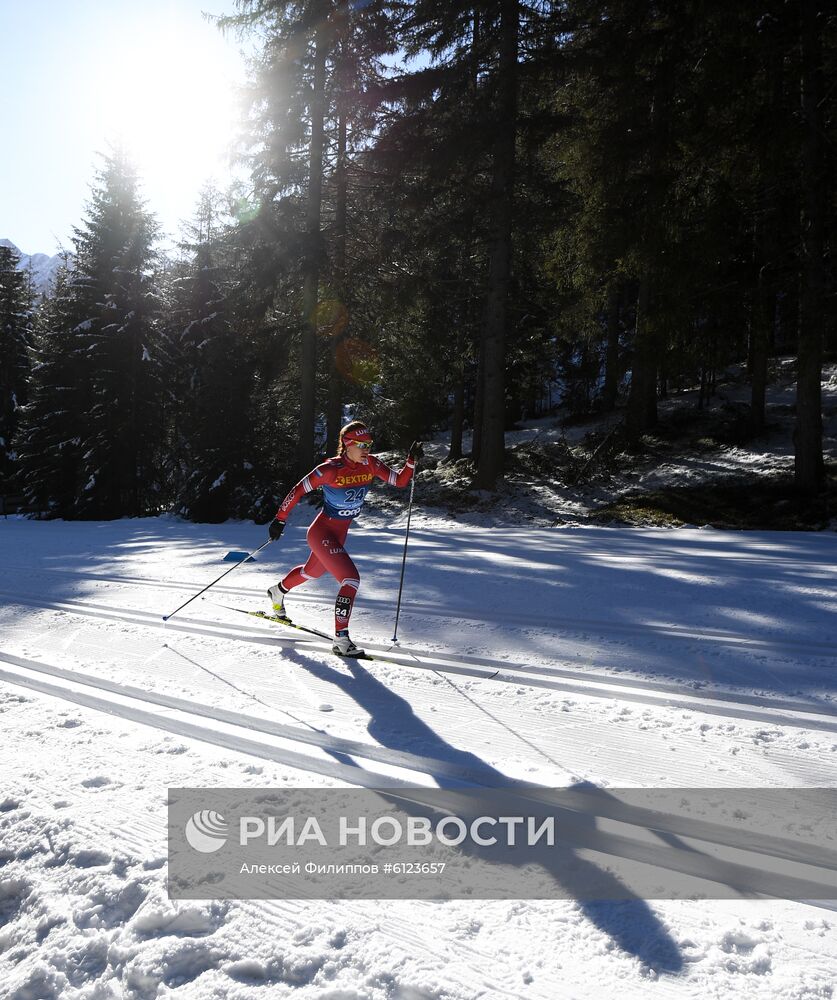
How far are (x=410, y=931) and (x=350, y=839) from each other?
549 mm

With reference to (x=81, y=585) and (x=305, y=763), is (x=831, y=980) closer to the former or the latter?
(x=305, y=763)

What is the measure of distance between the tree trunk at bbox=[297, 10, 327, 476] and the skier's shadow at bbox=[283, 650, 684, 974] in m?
12.3

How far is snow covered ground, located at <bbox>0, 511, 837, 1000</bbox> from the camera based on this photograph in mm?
1877

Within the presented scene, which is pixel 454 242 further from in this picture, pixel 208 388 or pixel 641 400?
pixel 208 388

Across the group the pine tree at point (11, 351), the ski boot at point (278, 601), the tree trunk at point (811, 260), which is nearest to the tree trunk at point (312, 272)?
the ski boot at point (278, 601)

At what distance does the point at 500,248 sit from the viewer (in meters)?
14.6

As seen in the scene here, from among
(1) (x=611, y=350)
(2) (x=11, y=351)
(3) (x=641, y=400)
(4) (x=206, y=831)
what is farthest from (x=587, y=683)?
(2) (x=11, y=351)

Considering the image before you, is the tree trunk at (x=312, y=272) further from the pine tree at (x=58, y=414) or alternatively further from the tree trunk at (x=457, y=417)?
the pine tree at (x=58, y=414)

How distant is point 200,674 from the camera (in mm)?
4465

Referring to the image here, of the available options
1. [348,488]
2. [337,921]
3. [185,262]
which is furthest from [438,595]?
[185,262]

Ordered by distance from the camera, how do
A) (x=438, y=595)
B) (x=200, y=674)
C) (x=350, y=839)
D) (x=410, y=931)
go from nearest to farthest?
(x=410, y=931)
(x=350, y=839)
(x=200, y=674)
(x=438, y=595)

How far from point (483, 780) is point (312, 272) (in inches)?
619

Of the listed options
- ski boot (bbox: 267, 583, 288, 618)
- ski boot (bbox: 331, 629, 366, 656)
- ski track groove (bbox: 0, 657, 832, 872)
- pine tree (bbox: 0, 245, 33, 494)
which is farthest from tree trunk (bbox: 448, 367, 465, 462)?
pine tree (bbox: 0, 245, 33, 494)

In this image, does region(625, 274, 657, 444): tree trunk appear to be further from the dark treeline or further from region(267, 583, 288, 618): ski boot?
region(267, 583, 288, 618): ski boot
